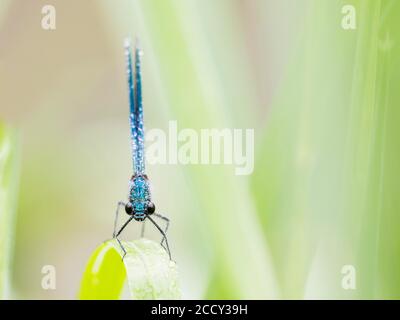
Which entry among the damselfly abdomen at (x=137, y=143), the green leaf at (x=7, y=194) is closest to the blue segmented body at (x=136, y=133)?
the damselfly abdomen at (x=137, y=143)

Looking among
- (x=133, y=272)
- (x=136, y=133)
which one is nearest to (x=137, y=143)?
(x=136, y=133)

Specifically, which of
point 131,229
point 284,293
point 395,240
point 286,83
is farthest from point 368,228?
point 131,229

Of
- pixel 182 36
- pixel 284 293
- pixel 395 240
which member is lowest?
pixel 284 293

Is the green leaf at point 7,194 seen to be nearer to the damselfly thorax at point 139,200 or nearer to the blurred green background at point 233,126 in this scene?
the blurred green background at point 233,126

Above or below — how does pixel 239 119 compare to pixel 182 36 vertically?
below

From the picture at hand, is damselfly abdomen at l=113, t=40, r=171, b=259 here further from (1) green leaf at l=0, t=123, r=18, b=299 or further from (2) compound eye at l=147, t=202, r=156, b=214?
(1) green leaf at l=0, t=123, r=18, b=299

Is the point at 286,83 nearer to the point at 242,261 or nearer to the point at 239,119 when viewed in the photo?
the point at 239,119
